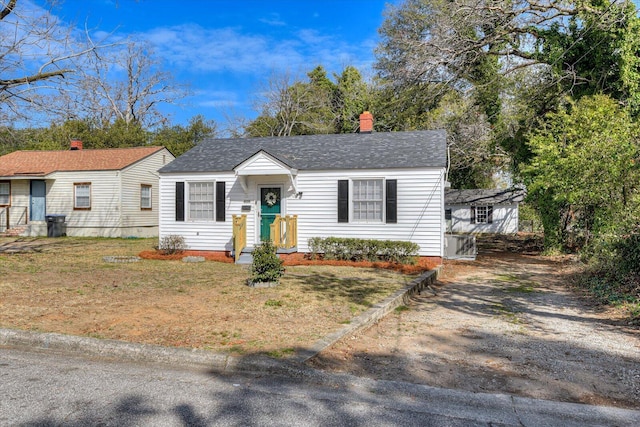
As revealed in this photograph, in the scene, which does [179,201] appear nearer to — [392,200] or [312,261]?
[312,261]

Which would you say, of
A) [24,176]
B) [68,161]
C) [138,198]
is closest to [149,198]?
[138,198]

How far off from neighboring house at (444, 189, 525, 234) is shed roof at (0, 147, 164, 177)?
75.9ft

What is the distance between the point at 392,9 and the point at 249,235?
68.5ft

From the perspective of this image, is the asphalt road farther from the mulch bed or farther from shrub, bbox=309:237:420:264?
shrub, bbox=309:237:420:264

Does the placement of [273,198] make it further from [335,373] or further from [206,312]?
[335,373]

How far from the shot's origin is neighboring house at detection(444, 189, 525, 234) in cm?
3544

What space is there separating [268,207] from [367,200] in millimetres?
3295

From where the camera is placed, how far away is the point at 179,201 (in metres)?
14.9

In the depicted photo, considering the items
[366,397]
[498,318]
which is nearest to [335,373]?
[366,397]

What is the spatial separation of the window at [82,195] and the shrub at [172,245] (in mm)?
10708

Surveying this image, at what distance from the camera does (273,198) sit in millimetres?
14414

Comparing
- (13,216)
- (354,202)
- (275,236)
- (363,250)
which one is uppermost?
(354,202)

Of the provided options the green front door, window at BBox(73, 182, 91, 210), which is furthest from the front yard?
window at BBox(73, 182, 91, 210)

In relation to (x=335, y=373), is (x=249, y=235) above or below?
above
